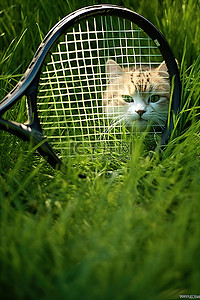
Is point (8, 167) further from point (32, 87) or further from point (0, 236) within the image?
point (0, 236)

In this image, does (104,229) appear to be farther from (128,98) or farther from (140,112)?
(128,98)

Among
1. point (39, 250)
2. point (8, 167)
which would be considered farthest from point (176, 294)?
point (8, 167)

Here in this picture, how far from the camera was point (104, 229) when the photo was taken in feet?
4.31

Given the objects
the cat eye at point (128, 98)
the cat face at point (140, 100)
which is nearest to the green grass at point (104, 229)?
the cat face at point (140, 100)

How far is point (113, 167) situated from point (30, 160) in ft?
1.22

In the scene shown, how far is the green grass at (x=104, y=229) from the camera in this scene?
3.61 ft

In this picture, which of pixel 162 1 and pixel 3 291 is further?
pixel 162 1

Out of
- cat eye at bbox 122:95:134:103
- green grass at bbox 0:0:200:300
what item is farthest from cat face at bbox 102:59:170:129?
green grass at bbox 0:0:200:300

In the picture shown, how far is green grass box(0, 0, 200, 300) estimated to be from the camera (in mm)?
1101

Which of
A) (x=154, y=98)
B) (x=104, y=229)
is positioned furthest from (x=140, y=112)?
(x=104, y=229)

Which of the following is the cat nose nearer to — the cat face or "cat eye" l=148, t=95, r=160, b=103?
the cat face

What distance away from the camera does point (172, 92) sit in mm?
1959

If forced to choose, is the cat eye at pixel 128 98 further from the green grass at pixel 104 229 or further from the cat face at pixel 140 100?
the green grass at pixel 104 229

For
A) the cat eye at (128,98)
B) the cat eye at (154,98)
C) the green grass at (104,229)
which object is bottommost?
the green grass at (104,229)
